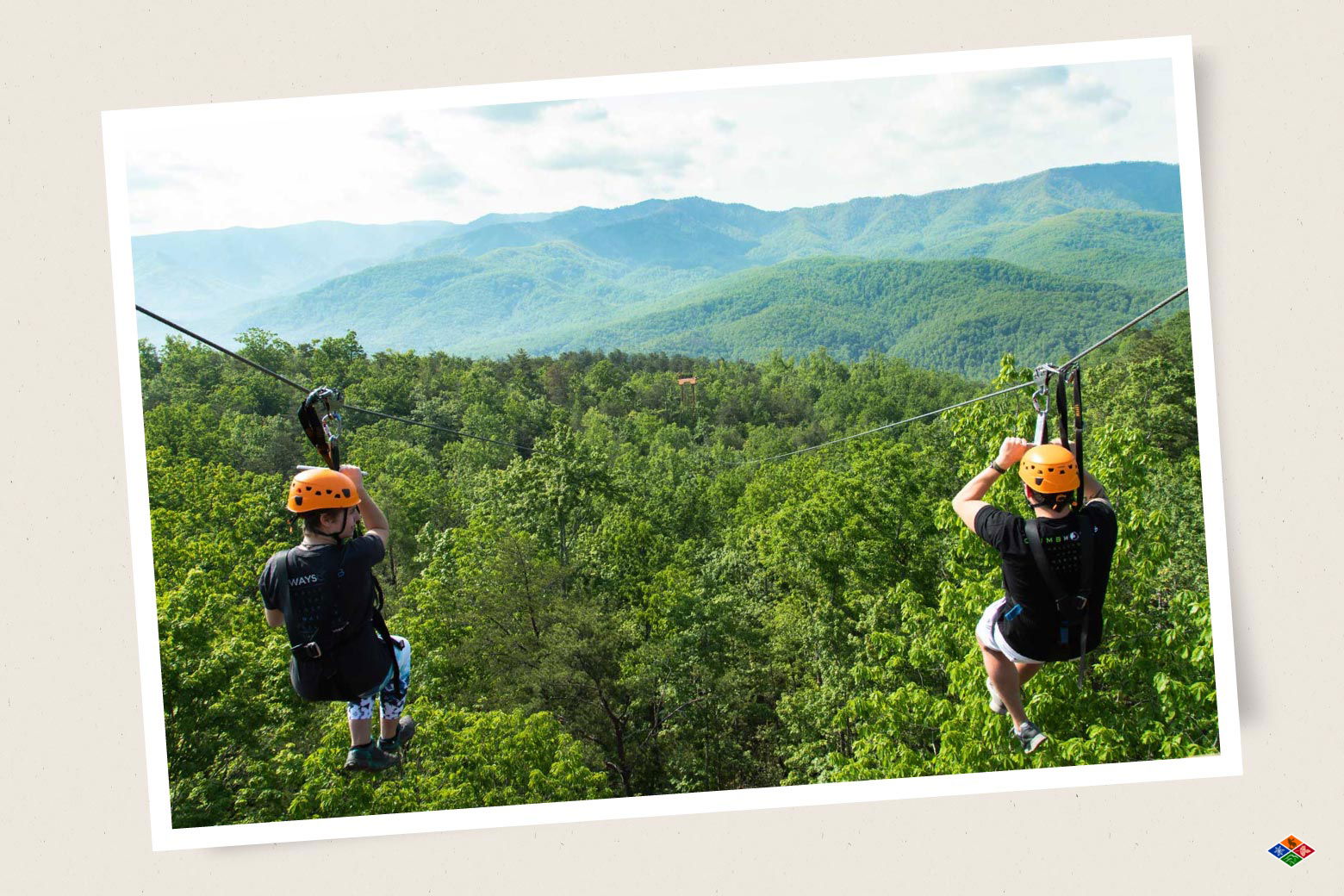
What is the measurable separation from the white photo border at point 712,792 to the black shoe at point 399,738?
1.13 meters

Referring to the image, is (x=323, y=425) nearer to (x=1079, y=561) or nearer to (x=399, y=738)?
(x=399, y=738)

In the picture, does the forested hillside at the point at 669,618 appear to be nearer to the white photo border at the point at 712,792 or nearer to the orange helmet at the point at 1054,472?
the white photo border at the point at 712,792

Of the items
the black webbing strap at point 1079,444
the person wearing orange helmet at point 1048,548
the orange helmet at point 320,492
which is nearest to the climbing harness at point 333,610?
the orange helmet at point 320,492

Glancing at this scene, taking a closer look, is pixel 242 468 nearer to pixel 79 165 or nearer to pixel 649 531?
pixel 649 531

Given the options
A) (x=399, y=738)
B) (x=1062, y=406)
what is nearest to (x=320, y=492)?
(x=399, y=738)

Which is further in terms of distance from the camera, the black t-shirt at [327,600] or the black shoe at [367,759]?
the black shoe at [367,759]

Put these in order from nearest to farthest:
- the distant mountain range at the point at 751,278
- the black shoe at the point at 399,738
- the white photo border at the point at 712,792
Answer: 1. the black shoe at the point at 399,738
2. the white photo border at the point at 712,792
3. the distant mountain range at the point at 751,278

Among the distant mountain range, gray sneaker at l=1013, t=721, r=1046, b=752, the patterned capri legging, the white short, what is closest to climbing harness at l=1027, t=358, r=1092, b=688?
the white short

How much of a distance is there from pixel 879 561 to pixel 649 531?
775 centimetres

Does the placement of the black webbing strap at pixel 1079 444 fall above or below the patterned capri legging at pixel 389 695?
above

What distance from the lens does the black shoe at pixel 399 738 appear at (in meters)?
5.18

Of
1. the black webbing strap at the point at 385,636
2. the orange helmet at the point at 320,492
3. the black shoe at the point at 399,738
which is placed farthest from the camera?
the black shoe at the point at 399,738

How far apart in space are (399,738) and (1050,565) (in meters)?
3.84

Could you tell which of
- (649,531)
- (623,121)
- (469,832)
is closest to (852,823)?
(469,832)
